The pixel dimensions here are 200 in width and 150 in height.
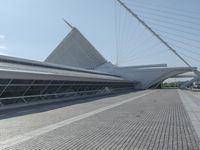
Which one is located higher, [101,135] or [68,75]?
[68,75]

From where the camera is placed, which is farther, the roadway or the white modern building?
the white modern building

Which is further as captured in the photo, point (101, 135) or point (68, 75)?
point (68, 75)

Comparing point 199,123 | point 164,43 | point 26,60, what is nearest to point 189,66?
point 164,43

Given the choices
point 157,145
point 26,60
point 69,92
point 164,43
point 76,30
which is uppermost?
point 76,30

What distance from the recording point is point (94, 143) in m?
8.33

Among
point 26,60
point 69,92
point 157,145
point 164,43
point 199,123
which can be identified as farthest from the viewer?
point 164,43

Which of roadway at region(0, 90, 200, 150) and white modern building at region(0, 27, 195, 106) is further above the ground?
white modern building at region(0, 27, 195, 106)

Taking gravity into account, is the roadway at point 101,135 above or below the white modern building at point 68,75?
below

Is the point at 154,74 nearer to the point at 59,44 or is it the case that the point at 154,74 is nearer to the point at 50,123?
the point at 59,44

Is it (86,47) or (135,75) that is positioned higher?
(86,47)

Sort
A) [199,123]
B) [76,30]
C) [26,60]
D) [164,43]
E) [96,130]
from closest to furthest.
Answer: [96,130]
[199,123]
[26,60]
[164,43]
[76,30]

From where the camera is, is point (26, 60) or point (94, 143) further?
point (26, 60)

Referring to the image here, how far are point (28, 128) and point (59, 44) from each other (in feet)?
247

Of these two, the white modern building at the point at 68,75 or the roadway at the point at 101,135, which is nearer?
the roadway at the point at 101,135
